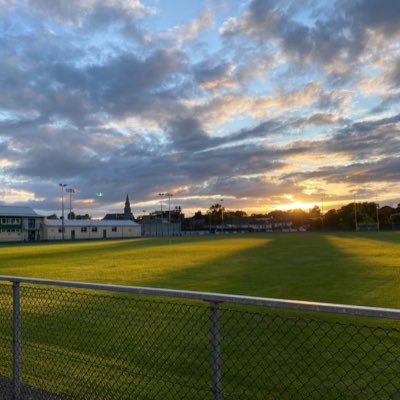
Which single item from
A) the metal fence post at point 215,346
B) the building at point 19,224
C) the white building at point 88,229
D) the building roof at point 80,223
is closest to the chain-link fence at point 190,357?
the metal fence post at point 215,346

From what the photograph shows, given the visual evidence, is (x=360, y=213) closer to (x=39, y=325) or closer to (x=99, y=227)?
(x=99, y=227)

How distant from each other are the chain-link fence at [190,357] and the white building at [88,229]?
3558 inches

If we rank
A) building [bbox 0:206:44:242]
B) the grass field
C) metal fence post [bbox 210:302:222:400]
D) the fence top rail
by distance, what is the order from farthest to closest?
building [bbox 0:206:44:242] → the grass field → metal fence post [bbox 210:302:222:400] → the fence top rail

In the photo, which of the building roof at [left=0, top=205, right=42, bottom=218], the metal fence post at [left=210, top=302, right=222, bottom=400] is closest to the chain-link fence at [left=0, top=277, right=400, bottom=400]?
the metal fence post at [left=210, top=302, right=222, bottom=400]

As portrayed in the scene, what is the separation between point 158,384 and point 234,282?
9.22 meters

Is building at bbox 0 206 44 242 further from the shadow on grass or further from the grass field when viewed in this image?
the grass field

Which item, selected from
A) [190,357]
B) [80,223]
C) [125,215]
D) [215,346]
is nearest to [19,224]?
[80,223]

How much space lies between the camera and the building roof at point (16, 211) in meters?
86.6

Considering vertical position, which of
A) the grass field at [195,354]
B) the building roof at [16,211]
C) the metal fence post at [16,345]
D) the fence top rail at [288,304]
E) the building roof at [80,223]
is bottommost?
the grass field at [195,354]

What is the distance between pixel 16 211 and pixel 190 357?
299 feet

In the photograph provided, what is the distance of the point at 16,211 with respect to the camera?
89625 mm

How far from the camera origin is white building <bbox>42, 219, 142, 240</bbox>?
9475 centimetres

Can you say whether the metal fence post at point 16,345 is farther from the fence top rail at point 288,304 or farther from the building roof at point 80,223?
the building roof at point 80,223

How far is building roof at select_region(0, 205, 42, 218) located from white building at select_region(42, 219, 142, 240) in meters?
3.65
